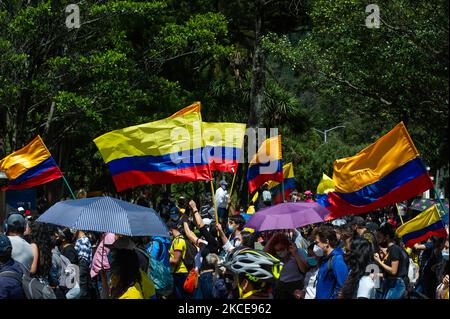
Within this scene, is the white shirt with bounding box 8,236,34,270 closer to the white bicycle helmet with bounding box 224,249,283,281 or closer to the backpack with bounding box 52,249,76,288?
the backpack with bounding box 52,249,76,288

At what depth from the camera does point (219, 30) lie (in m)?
25.9

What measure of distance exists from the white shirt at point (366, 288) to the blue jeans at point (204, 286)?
3428mm

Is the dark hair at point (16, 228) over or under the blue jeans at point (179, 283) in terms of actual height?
over

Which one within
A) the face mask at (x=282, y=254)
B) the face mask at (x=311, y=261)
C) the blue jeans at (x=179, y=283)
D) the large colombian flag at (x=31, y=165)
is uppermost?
the large colombian flag at (x=31, y=165)

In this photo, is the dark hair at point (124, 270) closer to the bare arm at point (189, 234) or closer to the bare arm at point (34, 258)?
the bare arm at point (34, 258)

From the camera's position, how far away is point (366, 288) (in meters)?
8.23

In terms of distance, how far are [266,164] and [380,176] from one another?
6068 mm

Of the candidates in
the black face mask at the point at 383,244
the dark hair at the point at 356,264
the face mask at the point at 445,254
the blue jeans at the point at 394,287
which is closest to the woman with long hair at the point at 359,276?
the dark hair at the point at 356,264

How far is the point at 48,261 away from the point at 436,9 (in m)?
11.0

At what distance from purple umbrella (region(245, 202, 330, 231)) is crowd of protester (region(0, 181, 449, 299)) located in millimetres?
228

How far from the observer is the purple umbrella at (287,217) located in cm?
1044

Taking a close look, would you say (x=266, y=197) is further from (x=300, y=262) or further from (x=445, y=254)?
(x=300, y=262)

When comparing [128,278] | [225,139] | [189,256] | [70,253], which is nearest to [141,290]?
[128,278]

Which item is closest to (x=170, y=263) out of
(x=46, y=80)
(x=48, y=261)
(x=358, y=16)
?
(x=48, y=261)
